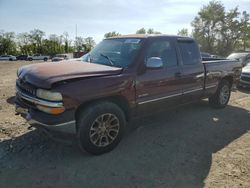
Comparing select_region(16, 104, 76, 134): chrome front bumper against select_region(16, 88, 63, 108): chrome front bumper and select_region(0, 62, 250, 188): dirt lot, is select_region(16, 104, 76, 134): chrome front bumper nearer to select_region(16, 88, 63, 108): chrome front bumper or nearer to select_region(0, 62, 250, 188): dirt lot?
select_region(16, 88, 63, 108): chrome front bumper

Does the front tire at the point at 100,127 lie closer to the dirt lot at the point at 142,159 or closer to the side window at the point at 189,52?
the dirt lot at the point at 142,159

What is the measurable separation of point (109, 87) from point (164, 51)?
1617 mm

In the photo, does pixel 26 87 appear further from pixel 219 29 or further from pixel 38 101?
pixel 219 29

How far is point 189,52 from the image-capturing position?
16.5 ft

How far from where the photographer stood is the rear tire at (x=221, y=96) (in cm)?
619

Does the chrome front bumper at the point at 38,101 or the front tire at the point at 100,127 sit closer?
the chrome front bumper at the point at 38,101

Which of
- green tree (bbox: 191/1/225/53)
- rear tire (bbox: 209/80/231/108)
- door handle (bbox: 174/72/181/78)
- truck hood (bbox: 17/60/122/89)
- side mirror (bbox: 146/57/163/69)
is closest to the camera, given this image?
truck hood (bbox: 17/60/122/89)

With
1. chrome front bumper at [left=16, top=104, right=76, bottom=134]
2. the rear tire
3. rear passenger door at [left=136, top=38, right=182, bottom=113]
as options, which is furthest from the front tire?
the rear tire

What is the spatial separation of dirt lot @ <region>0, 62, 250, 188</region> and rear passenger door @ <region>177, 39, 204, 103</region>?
2.37 feet

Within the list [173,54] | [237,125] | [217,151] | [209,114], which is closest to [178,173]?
[217,151]

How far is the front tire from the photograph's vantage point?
332 centimetres

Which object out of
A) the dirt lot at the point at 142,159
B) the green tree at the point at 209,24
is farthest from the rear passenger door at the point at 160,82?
the green tree at the point at 209,24

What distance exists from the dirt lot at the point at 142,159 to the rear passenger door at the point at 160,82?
657 millimetres

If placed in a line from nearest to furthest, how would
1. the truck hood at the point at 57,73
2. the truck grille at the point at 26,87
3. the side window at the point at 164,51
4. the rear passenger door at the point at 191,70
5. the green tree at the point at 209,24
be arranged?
the truck hood at the point at 57,73
the truck grille at the point at 26,87
the side window at the point at 164,51
the rear passenger door at the point at 191,70
the green tree at the point at 209,24
